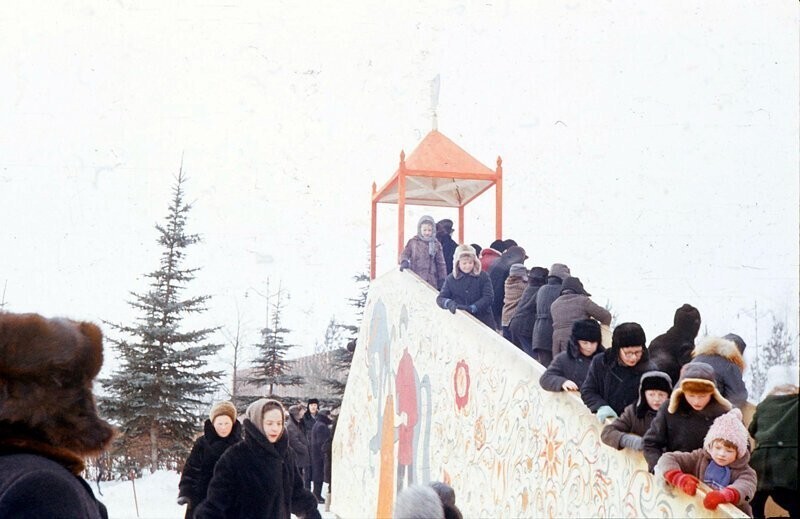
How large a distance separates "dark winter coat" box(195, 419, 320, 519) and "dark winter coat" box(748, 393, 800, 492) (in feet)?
8.64

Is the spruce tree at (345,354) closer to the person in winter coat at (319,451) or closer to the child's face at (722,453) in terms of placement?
the person in winter coat at (319,451)

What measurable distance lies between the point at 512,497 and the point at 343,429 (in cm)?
747

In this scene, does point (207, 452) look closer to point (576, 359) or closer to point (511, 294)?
point (576, 359)

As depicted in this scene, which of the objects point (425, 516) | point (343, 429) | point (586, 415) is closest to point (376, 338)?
point (343, 429)

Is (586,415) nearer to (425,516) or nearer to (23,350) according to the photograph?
(425,516)

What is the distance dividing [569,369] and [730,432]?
6.16 feet

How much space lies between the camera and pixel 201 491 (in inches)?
264

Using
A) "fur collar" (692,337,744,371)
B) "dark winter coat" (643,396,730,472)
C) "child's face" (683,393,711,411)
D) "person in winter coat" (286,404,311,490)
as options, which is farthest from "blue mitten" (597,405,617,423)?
"person in winter coat" (286,404,311,490)

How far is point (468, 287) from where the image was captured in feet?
29.3

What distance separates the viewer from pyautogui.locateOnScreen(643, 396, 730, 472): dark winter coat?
4285 millimetres

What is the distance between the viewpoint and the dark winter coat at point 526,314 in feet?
27.3

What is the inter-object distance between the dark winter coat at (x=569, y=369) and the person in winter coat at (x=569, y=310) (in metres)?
1.37

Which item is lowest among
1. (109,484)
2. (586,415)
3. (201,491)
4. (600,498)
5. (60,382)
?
(109,484)

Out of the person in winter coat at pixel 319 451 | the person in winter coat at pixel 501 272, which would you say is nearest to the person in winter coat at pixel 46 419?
the person in winter coat at pixel 501 272
